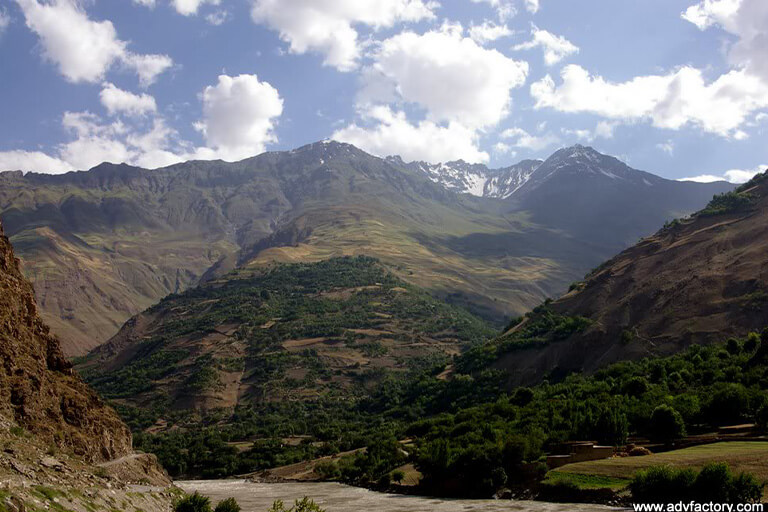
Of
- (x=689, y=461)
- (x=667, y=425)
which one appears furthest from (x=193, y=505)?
(x=667, y=425)

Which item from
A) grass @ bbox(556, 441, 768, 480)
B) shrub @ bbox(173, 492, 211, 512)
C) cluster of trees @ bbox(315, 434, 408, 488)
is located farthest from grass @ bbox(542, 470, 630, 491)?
shrub @ bbox(173, 492, 211, 512)

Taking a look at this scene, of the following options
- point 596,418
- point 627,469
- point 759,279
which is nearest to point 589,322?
point 759,279

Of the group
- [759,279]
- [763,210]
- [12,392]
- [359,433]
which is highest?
[763,210]

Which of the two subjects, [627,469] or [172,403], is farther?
[172,403]

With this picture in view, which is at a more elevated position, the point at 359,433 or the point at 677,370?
the point at 677,370

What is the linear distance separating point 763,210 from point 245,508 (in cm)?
11344

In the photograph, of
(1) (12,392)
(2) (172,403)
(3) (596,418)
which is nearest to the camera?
(1) (12,392)

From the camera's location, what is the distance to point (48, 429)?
141 ft

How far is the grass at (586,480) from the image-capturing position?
48688 mm

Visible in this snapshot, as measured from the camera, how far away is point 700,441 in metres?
54.9

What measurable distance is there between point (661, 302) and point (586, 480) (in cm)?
6850

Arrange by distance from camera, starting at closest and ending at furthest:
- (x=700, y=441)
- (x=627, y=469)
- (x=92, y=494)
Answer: (x=92, y=494) → (x=627, y=469) → (x=700, y=441)

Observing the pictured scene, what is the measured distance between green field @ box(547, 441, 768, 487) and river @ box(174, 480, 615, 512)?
13.2 ft

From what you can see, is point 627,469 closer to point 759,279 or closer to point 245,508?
point 245,508
